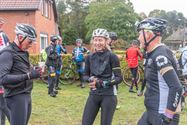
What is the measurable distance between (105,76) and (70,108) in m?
4.31

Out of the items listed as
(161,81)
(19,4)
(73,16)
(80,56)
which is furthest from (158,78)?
(73,16)

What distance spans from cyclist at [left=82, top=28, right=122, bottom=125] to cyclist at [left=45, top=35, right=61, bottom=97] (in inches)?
242

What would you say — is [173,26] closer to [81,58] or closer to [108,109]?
[81,58]

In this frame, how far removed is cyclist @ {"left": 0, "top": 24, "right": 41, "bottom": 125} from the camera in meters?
4.98

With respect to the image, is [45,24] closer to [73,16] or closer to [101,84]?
[101,84]

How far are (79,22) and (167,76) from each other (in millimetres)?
60357

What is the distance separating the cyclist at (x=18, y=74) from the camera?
16.3ft

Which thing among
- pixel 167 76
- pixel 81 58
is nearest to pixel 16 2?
pixel 81 58

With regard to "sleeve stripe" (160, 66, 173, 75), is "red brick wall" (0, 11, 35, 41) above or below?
above

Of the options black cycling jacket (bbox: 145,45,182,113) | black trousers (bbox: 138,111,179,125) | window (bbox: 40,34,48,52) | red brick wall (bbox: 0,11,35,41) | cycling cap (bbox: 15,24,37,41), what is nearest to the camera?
black cycling jacket (bbox: 145,45,182,113)

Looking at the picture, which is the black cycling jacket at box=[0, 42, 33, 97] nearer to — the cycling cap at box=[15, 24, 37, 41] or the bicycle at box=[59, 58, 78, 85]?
the cycling cap at box=[15, 24, 37, 41]

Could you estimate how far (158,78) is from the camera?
432 centimetres

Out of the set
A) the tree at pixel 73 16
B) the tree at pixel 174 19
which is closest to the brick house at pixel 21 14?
the tree at pixel 73 16

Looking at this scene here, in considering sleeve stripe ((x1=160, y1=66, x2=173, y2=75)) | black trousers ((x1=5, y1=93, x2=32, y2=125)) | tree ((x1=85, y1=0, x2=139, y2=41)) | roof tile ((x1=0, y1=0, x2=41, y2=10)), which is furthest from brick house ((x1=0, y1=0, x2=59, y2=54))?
tree ((x1=85, y1=0, x2=139, y2=41))
